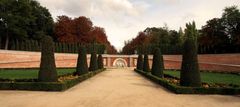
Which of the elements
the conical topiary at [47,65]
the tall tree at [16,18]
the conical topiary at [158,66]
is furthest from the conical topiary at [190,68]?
the tall tree at [16,18]

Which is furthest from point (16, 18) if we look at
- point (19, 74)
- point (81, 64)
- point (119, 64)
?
point (81, 64)

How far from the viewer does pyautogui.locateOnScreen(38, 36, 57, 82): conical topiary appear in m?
16.1

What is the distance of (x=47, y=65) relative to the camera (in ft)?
53.8

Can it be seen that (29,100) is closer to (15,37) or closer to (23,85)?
(23,85)

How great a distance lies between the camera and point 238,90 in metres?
14.4

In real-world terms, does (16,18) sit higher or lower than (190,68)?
higher

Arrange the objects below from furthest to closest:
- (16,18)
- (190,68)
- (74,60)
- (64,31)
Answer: (64,31)
(74,60)
(16,18)
(190,68)

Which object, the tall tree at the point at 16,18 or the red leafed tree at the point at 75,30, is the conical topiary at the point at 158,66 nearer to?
the tall tree at the point at 16,18

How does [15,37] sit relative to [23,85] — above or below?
above

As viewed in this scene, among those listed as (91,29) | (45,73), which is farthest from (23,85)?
(91,29)

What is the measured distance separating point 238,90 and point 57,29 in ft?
187

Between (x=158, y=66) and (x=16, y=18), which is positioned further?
(x=16, y=18)

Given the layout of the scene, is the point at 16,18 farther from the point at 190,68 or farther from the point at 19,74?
the point at 190,68

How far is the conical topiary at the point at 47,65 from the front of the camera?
636 inches
